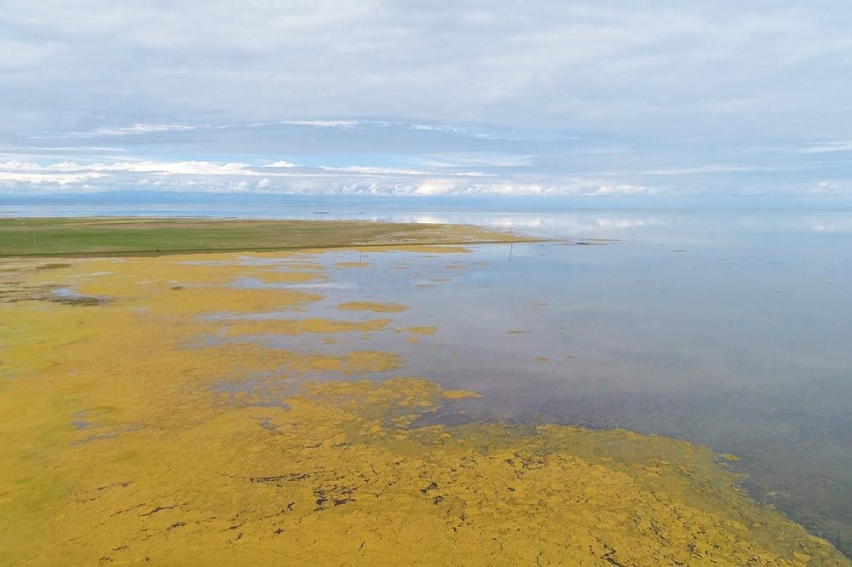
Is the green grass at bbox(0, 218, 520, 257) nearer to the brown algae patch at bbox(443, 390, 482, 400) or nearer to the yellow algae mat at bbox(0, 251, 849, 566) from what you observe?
the yellow algae mat at bbox(0, 251, 849, 566)

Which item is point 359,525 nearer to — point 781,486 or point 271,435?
point 271,435

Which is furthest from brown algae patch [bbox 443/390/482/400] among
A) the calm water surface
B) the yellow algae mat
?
the calm water surface

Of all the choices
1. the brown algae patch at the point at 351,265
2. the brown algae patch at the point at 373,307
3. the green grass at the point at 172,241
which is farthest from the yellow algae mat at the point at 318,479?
the green grass at the point at 172,241

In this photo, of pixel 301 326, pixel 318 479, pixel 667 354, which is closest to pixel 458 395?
pixel 318 479

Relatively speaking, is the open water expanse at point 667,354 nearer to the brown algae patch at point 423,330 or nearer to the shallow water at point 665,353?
the shallow water at point 665,353

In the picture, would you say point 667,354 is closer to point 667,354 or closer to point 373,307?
point 667,354

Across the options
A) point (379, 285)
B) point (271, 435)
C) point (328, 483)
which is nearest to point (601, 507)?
point (328, 483)
